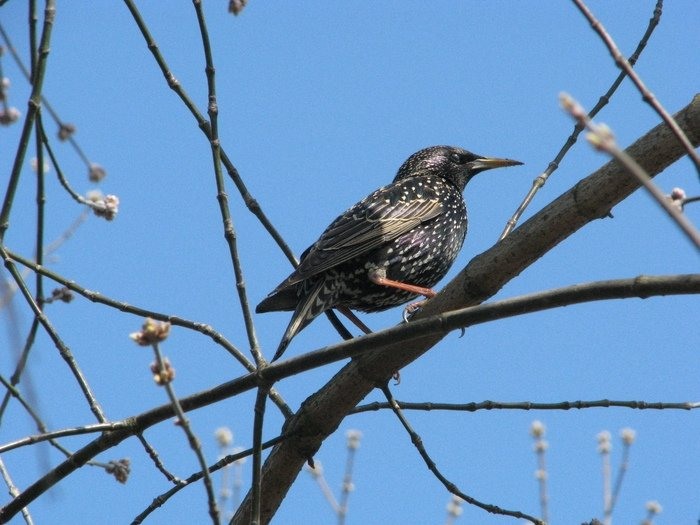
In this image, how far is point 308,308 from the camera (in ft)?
17.0

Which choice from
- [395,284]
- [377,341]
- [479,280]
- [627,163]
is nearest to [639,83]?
[627,163]

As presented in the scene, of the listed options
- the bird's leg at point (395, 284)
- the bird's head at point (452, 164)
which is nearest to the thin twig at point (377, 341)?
the bird's leg at point (395, 284)

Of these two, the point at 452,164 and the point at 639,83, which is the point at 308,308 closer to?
the point at 452,164

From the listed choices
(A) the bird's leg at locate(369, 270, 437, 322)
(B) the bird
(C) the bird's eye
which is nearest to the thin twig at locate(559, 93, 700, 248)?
(B) the bird

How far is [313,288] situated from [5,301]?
3217 millimetres

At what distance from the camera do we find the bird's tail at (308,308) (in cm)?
498

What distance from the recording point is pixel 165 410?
9.83 feet

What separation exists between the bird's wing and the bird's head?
2.24 ft

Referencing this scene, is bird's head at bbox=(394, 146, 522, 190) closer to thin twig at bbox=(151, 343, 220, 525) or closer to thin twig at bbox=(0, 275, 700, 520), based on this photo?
thin twig at bbox=(0, 275, 700, 520)

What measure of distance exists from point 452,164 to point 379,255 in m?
1.48

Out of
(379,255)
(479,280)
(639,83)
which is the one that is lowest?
(639,83)

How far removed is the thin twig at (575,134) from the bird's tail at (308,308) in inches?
51.3

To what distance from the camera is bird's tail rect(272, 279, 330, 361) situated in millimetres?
4977

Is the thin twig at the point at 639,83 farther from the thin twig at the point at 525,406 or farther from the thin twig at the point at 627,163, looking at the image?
the thin twig at the point at 525,406
